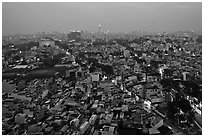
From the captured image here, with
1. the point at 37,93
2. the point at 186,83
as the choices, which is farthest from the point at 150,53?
the point at 37,93

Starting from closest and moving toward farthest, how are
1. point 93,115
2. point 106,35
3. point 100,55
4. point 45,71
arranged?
1. point 93,115
2. point 45,71
3. point 100,55
4. point 106,35

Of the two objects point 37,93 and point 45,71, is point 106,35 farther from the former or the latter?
point 37,93

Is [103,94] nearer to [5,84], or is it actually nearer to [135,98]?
[135,98]

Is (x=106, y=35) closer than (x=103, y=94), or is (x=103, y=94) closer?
(x=103, y=94)

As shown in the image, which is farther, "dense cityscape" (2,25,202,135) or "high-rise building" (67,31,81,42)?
"high-rise building" (67,31,81,42)

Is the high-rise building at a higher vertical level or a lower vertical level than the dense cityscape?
higher

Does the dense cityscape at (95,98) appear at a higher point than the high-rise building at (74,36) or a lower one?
lower

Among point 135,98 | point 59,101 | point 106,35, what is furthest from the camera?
point 106,35

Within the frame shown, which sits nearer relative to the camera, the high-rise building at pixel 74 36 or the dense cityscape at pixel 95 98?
the dense cityscape at pixel 95 98

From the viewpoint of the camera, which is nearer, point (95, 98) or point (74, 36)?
point (95, 98)

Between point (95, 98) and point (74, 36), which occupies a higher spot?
point (74, 36)
